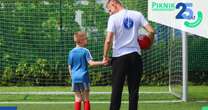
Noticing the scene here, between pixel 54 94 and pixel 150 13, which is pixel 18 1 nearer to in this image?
pixel 54 94

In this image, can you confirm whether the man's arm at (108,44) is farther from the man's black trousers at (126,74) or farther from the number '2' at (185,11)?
the number '2' at (185,11)

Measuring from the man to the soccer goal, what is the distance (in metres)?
5.22

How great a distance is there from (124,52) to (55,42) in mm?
6304

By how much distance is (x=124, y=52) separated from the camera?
8.81 m

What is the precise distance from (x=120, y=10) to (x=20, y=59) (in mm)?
6512

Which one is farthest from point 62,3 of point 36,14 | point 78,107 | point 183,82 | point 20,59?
point 78,107

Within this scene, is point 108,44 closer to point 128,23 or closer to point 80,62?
point 128,23

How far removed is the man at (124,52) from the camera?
877 cm

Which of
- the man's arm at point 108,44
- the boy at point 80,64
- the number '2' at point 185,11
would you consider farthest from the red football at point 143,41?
the number '2' at point 185,11

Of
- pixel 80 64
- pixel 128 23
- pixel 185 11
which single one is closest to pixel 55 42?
pixel 185 11

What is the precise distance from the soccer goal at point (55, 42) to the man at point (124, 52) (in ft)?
17.1

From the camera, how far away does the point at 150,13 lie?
496 inches

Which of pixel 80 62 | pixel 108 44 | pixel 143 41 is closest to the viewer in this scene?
pixel 108 44

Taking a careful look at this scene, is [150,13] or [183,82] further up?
[150,13]
